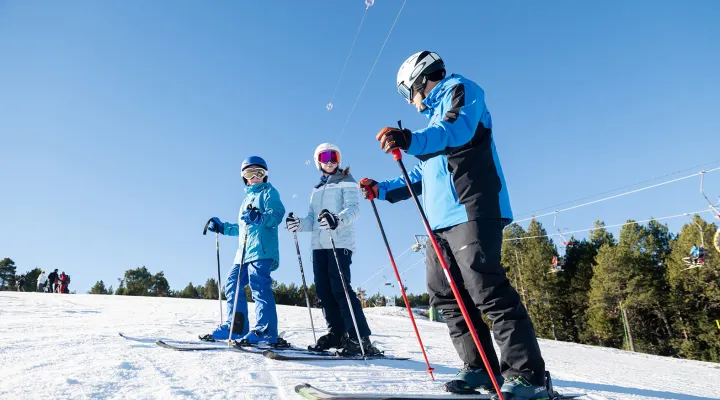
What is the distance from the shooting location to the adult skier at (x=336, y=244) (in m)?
4.06

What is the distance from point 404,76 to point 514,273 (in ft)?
167

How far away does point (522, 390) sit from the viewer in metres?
1.93

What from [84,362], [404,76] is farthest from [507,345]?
[84,362]

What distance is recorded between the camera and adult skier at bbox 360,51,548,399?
2051 millimetres

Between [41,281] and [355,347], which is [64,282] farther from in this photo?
[355,347]

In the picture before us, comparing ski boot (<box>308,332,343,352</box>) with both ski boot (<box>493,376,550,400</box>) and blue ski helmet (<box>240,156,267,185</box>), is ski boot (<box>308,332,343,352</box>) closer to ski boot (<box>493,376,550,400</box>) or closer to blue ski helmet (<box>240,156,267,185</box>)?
blue ski helmet (<box>240,156,267,185</box>)

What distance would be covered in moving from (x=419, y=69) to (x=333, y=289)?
244 centimetres

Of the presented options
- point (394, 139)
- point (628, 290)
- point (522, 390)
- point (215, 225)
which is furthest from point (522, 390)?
point (628, 290)

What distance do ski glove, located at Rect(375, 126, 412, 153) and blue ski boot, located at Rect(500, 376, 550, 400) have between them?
125 cm

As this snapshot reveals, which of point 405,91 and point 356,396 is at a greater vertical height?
point 405,91

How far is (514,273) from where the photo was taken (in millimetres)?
49312

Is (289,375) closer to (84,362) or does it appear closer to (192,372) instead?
(192,372)

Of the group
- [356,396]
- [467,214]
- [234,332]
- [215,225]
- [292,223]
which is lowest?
[356,396]

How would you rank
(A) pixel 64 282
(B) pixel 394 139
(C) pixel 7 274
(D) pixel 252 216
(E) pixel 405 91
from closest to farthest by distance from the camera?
(B) pixel 394 139
(E) pixel 405 91
(D) pixel 252 216
(A) pixel 64 282
(C) pixel 7 274
